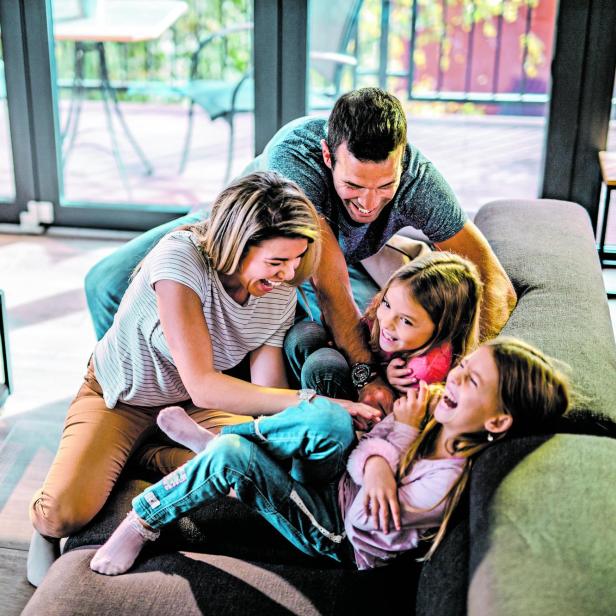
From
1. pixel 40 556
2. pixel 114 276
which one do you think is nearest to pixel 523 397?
pixel 40 556

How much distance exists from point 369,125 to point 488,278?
1.52ft

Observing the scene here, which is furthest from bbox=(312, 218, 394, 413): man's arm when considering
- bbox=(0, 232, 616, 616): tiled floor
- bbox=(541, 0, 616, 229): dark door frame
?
bbox=(541, 0, 616, 229): dark door frame

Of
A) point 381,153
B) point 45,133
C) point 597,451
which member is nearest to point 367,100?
point 381,153

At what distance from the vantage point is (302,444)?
70.3 inches

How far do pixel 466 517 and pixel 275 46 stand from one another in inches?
99.6

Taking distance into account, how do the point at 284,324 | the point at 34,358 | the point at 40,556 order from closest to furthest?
the point at 40,556
the point at 284,324
the point at 34,358

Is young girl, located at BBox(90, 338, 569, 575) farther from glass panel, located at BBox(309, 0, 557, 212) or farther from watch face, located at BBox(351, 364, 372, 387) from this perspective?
glass panel, located at BBox(309, 0, 557, 212)

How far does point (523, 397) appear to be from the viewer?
5.13 ft

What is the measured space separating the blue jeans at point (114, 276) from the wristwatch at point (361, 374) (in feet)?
2.02

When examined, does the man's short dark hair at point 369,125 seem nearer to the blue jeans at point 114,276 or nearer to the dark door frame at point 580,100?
the blue jeans at point 114,276

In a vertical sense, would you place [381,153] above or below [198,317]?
above

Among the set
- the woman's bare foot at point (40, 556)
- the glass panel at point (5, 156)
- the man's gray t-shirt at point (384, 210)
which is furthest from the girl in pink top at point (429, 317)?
the glass panel at point (5, 156)

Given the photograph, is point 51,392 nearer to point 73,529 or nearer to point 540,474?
point 73,529

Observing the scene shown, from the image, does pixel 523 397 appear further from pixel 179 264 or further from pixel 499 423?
pixel 179 264
